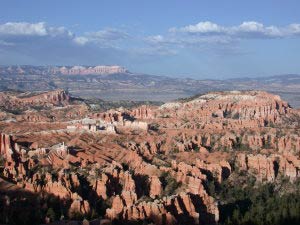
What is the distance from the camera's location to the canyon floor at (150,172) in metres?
69.2

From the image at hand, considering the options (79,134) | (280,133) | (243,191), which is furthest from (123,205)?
(280,133)

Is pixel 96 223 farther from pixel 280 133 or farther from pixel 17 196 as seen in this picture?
pixel 280 133

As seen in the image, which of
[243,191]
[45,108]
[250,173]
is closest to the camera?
[243,191]

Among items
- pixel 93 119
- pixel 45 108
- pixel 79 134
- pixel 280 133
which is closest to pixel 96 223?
pixel 79 134

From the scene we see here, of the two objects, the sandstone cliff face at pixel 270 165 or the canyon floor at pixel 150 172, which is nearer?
the canyon floor at pixel 150 172

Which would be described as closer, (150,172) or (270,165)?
(150,172)

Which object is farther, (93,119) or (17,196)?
(93,119)

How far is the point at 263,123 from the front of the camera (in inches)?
5394

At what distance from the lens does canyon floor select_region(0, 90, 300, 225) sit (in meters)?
69.2

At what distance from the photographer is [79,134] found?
11281cm

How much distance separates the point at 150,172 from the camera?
285 ft

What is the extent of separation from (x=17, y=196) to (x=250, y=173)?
3466 cm

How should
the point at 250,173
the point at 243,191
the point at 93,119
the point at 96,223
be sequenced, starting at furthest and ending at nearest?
the point at 93,119 < the point at 250,173 < the point at 243,191 < the point at 96,223

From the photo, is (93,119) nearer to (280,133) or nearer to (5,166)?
(280,133)
